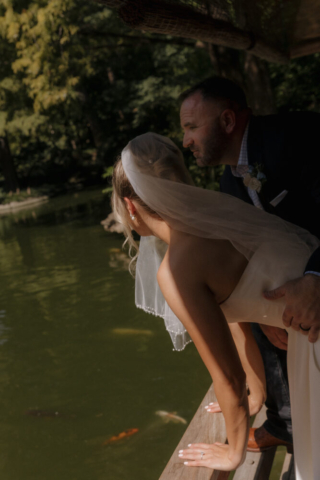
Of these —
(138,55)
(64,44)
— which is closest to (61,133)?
(138,55)

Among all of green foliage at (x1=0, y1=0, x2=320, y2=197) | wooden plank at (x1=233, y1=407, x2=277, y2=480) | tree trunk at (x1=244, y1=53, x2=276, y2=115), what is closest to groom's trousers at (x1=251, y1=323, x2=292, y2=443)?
wooden plank at (x1=233, y1=407, x2=277, y2=480)

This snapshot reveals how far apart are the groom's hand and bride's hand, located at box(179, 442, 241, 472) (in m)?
0.60

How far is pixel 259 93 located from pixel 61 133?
Result: 947 inches

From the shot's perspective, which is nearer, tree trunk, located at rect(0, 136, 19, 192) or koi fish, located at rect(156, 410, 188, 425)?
koi fish, located at rect(156, 410, 188, 425)

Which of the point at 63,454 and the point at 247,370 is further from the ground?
the point at 247,370

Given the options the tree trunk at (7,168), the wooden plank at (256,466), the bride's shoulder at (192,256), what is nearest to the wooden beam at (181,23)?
the bride's shoulder at (192,256)

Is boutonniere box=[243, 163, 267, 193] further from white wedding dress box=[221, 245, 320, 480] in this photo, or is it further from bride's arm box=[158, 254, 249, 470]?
bride's arm box=[158, 254, 249, 470]

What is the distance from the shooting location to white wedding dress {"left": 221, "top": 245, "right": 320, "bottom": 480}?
1874 millimetres

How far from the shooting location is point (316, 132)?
2111 mm

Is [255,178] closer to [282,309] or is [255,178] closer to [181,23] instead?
[282,309]

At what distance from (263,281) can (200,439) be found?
84cm

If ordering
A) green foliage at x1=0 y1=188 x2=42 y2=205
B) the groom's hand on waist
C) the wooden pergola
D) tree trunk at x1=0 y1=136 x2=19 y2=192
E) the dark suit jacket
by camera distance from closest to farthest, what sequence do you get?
the dark suit jacket, the groom's hand on waist, the wooden pergola, green foliage at x1=0 y1=188 x2=42 y2=205, tree trunk at x1=0 y1=136 x2=19 y2=192

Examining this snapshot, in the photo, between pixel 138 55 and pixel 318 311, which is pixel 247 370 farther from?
pixel 138 55

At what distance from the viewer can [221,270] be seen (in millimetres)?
1872
